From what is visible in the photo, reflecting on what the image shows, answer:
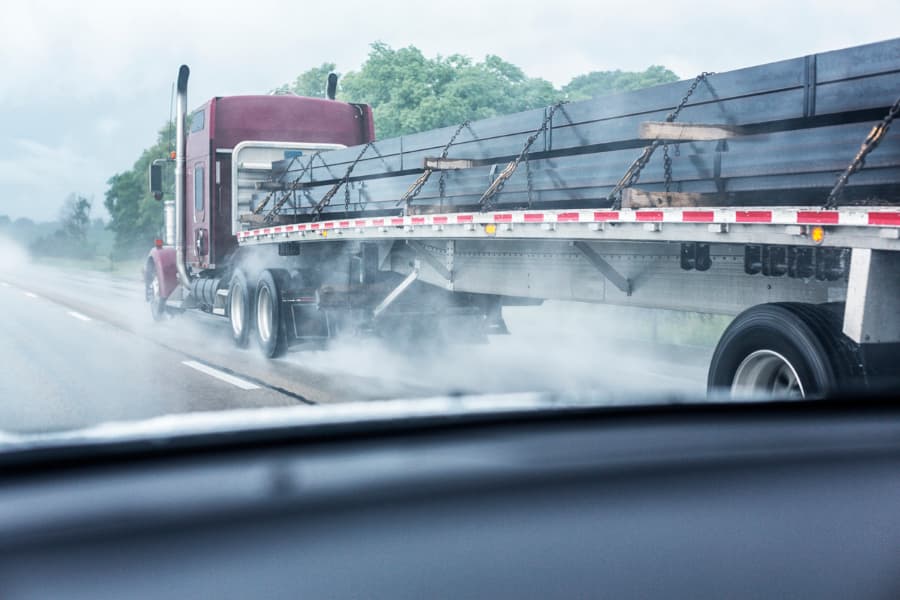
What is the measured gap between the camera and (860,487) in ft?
6.71

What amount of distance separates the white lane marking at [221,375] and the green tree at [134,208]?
3630 cm

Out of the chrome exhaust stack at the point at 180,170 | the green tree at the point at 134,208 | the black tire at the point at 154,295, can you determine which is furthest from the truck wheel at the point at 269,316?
the green tree at the point at 134,208

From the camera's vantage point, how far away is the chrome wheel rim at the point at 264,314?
11430mm

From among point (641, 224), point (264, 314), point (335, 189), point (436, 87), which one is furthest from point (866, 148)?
point (436, 87)

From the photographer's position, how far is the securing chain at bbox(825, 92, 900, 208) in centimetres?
451

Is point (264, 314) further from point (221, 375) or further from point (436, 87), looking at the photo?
point (436, 87)

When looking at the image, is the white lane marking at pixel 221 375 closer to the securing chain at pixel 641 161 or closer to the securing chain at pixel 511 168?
the securing chain at pixel 511 168

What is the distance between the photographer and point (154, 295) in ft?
54.5

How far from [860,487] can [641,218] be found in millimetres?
3666

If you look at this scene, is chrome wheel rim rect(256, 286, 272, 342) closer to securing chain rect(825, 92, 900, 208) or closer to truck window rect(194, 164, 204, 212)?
truck window rect(194, 164, 204, 212)

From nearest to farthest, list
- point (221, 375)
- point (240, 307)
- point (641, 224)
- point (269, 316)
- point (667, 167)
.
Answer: point (641, 224) → point (667, 167) → point (221, 375) → point (269, 316) → point (240, 307)

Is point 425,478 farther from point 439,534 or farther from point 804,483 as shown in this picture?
point 804,483

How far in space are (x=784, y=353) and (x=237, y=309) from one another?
928 centimetres

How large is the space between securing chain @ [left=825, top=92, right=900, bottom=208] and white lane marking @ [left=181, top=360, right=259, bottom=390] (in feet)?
18.8
